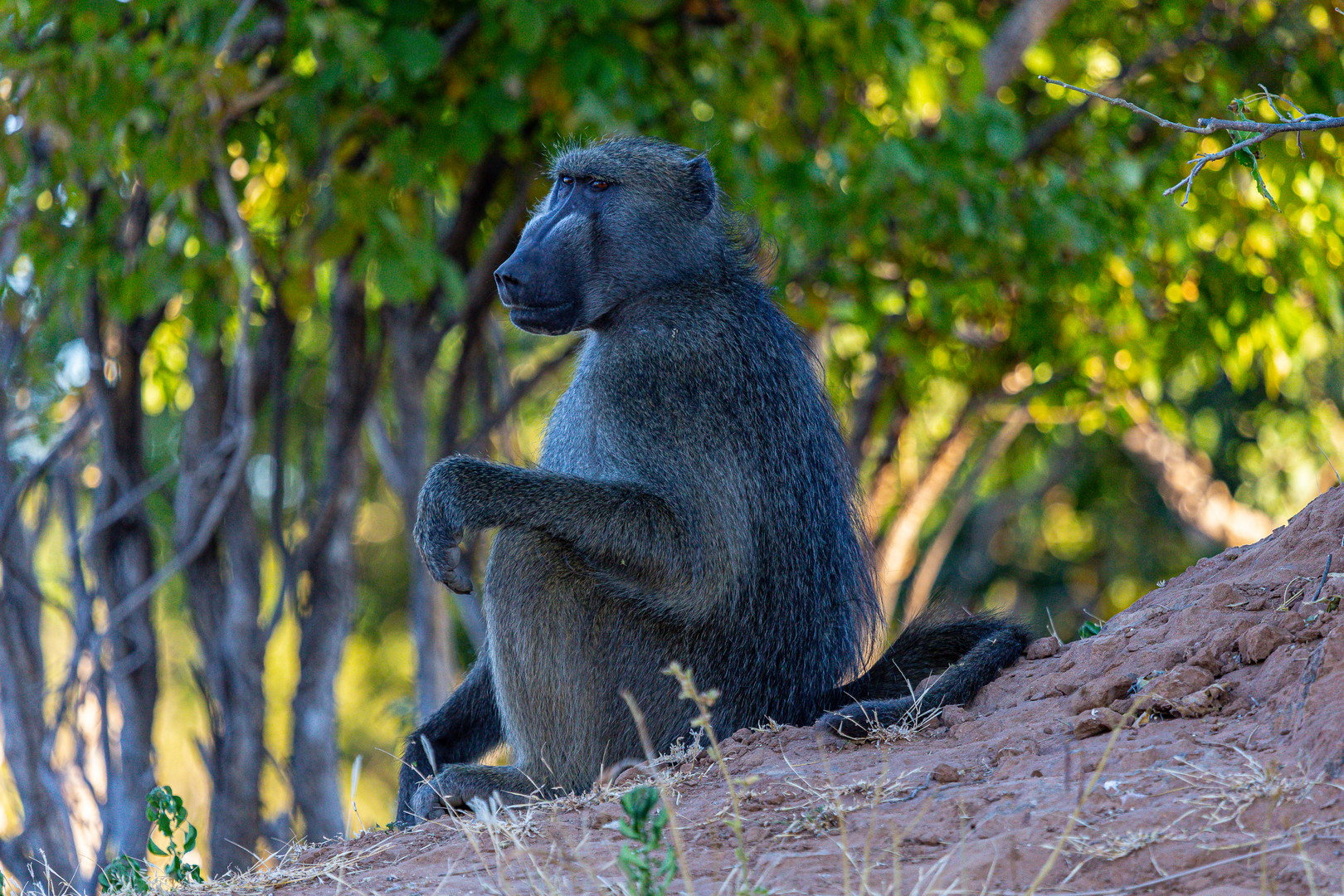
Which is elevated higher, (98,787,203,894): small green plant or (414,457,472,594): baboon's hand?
(414,457,472,594): baboon's hand

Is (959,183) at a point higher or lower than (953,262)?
higher

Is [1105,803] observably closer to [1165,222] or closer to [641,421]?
[641,421]

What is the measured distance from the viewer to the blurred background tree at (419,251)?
5.25m

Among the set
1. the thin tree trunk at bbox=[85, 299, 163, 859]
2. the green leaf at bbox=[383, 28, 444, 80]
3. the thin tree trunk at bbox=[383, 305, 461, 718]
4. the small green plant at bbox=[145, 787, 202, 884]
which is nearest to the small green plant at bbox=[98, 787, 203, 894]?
the small green plant at bbox=[145, 787, 202, 884]

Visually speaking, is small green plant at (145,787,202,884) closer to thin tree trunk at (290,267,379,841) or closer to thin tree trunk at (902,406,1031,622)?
thin tree trunk at (290,267,379,841)

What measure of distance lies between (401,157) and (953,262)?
2778 millimetres

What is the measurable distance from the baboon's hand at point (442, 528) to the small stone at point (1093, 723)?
4.81 ft

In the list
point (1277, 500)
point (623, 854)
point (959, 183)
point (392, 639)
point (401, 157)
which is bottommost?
point (392, 639)

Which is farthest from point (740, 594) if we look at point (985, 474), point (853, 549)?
point (985, 474)

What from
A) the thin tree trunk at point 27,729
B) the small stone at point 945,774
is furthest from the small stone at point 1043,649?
the thin tree trunk at point 27,729

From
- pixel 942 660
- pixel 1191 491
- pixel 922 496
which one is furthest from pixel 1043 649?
pixel 1191 491

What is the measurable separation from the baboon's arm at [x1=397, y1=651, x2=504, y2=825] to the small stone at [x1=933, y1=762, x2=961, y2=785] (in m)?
1.67

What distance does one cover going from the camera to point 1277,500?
11.0 m

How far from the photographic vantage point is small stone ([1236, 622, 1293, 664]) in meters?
2.63
